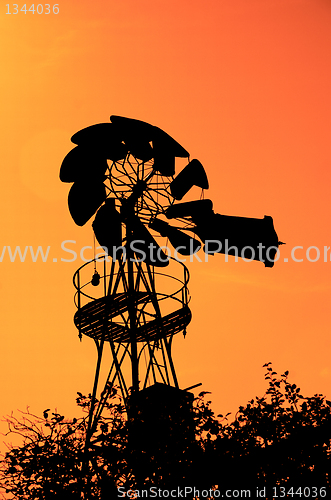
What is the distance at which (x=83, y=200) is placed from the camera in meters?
16.4

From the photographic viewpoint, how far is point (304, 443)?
41.2ft

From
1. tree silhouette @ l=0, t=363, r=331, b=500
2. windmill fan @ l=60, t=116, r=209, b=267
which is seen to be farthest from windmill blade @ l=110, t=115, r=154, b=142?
tree silhouette @ l=0, t=363, r=331, b=500

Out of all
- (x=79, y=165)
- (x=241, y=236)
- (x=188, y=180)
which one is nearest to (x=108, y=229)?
(x=79, y=165)

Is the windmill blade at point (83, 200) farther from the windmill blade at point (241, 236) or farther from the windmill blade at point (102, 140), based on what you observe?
the windmill blade at point (241, 236)

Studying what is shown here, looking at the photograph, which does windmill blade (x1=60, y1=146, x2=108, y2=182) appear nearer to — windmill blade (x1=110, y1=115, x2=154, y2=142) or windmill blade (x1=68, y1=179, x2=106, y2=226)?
windmill blade (x1=68, y1=179, x2=106, y2=226)

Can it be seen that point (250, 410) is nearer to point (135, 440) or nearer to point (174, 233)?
point (135, 440)

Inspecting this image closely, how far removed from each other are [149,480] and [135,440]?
85cm

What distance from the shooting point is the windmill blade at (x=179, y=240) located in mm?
17781

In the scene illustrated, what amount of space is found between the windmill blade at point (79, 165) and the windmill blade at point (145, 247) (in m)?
1.78

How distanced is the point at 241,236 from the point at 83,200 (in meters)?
4.81

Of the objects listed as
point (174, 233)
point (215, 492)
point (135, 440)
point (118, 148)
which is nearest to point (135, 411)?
point (135, 440)

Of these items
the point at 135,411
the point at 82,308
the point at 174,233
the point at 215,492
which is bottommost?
the point at 215,492

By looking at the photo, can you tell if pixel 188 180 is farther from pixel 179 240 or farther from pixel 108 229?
pixel 108 229

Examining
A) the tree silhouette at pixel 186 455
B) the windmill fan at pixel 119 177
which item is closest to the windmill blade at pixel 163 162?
the windmill fan at pixel 119 177
